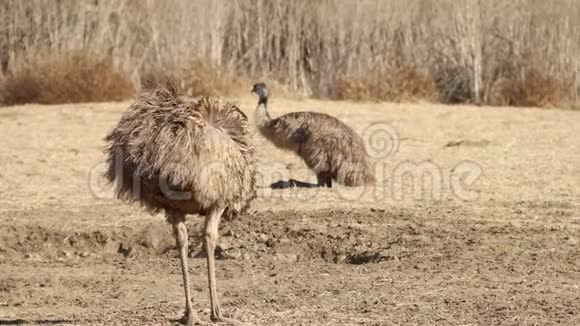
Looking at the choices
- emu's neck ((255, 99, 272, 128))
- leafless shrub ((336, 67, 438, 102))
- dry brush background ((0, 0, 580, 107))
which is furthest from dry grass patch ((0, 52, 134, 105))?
emu's neck ((255, 99, 272, 128))

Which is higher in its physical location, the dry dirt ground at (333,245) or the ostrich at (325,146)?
the ostrich at (325,146)

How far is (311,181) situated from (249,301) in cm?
478

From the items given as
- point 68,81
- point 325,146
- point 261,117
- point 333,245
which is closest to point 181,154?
point 333,245

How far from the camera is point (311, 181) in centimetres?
1219

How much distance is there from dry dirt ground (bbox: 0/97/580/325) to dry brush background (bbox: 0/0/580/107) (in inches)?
178

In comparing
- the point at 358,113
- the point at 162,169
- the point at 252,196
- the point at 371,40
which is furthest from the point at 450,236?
the point at 371,40

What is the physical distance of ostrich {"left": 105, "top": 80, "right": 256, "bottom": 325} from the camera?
254 inches

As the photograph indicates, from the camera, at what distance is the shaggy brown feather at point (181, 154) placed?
6.45 meters

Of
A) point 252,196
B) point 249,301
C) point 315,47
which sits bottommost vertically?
point 249,301

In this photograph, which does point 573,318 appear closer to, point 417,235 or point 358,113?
point 417,235

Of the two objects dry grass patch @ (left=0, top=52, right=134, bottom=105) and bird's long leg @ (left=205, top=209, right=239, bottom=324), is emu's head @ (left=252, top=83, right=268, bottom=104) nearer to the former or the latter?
dry grass patch @ (left=0, top=52, right=134, bottom=105)

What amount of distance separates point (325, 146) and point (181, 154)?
5.55m

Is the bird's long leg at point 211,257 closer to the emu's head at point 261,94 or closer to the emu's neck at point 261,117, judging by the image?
the emu's neck at point 261,117

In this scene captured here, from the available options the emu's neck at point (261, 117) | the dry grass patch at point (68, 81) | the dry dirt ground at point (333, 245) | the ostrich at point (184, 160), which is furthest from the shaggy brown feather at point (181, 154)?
the dry grass patch at point (68, 81)
